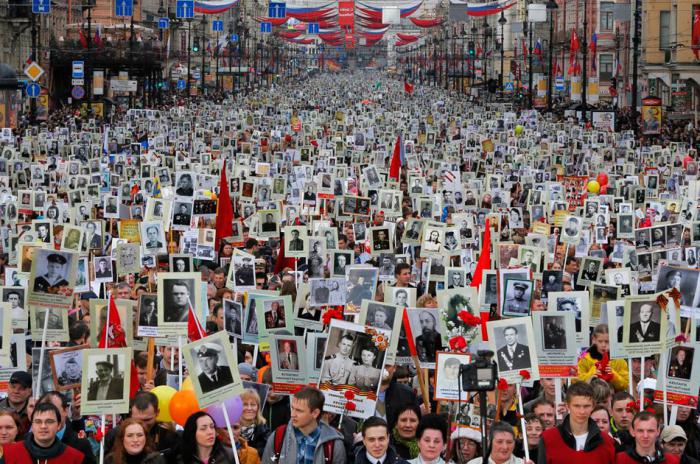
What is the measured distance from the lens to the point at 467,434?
31.0 feet

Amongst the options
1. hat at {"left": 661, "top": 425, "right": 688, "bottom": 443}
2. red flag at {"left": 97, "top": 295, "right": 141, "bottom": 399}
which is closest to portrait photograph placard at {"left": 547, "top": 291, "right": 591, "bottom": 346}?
hat at {"left": 661, "top": 425, "right": 688, "bottom": 443}

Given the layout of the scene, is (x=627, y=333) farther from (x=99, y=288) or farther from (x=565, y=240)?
(x=565, y=240)

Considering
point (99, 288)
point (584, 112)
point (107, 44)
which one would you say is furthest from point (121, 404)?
point (107, 44)

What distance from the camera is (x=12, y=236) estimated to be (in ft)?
63.2

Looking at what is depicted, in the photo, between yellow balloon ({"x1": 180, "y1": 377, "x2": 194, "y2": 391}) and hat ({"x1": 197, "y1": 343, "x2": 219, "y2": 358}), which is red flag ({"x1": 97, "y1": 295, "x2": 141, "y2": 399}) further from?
hat ({"x1": 197, "y1": 343, "x2": 219, "y2": 358})

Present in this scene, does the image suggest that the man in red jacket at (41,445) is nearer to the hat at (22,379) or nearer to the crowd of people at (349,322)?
the crowd of people at (349,322)

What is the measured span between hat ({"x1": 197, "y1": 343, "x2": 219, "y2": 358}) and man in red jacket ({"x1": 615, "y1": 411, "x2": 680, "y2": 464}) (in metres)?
2.39

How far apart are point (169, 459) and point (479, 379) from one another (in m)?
1.86

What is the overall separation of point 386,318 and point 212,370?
211 cm

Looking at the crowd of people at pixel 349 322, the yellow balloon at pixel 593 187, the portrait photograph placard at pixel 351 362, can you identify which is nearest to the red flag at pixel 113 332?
the crowd of people at pixel 349 322

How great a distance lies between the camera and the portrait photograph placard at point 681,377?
33.3 ft

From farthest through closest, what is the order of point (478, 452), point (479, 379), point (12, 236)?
point (12, 236), point (478, 452), point (479, 379)

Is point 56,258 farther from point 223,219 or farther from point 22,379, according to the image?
point 223,219

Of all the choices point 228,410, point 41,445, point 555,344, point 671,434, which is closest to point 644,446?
point 671,434
